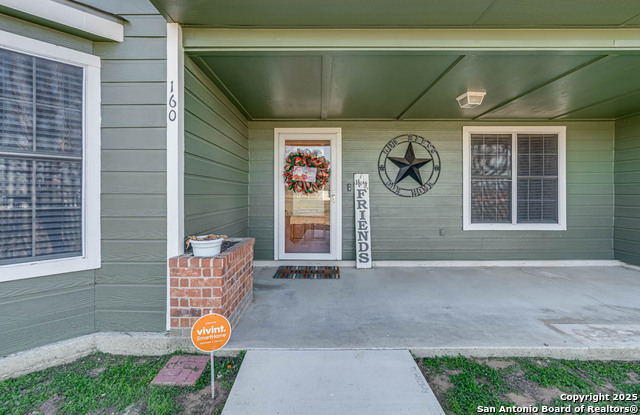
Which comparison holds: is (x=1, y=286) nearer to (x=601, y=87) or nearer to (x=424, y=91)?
(x=424, y=91)

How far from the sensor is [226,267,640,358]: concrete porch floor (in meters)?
2.00

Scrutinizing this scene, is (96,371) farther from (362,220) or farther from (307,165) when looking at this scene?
(362,220)

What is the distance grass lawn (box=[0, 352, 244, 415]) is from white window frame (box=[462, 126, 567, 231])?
3.81m

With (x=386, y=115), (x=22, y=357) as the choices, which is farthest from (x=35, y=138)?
(x=386, y=115)

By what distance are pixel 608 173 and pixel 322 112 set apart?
444 cm

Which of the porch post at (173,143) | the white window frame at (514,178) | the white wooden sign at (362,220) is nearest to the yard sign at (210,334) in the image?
the porch post at (173,143)

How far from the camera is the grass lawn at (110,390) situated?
1527 mm

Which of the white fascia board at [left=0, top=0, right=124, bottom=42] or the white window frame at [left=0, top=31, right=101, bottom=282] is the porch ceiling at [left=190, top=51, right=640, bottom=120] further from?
the white window frame at [left=0, top=31, right=101, bottom=282]

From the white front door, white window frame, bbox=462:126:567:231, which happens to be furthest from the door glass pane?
white window frame, bbox=462:126:567:231

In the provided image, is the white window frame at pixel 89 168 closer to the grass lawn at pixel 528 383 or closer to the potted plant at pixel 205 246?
the potted plant at pixel 205 246

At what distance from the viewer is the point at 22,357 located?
1.83 metres

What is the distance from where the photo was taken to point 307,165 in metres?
4.12

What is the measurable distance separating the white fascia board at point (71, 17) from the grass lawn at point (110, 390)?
2368 mm

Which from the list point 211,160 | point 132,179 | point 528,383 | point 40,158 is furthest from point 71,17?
point 528,383
